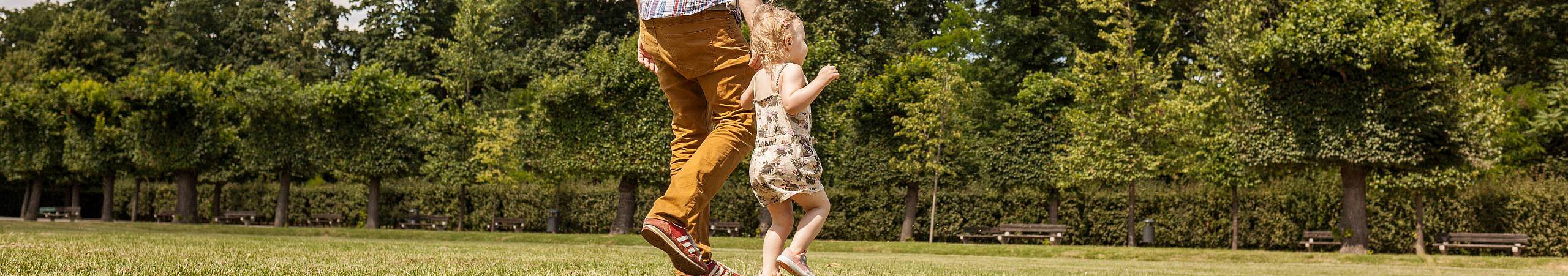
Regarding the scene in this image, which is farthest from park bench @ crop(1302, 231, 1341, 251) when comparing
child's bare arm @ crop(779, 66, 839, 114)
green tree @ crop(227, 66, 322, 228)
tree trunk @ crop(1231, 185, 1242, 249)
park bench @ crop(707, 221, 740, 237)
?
green tree @ crop(227, 66, 322, 228)

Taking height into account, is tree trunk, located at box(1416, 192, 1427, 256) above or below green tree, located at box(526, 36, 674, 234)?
below

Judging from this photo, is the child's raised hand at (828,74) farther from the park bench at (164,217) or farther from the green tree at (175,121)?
the park bench at (164,217)

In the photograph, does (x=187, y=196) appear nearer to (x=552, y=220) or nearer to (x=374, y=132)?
(x=374, y=132)

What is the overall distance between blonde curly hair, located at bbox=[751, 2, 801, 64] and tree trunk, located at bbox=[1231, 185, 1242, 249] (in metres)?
22.1

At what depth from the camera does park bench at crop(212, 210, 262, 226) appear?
35.3 meters

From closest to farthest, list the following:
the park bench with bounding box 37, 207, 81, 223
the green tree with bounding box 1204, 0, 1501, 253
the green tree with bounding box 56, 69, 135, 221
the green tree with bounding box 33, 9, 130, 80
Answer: the green tree with bounding box 1204, 0, 1501, 253, the green tree with bounding box 56, 69, 135, 221, the park bench with bounding box 37, 207, 81, 223, the green tree with bounding box 33, 9, 130, 80

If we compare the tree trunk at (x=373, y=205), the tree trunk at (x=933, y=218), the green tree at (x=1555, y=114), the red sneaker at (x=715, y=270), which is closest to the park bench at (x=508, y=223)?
the tree trunk at (x=373, y=205)

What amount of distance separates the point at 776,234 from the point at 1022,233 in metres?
24.6

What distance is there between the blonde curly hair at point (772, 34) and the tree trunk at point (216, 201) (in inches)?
1396

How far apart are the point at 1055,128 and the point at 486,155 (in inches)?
591

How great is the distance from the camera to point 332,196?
37969mm

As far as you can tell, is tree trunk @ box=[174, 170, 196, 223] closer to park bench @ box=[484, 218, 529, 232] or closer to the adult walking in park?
park bench @ box=[484, 218, 529, 232]

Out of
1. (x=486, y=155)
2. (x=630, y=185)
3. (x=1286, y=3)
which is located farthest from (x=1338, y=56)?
(x=486, y=155)

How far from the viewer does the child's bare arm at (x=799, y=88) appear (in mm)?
4523
